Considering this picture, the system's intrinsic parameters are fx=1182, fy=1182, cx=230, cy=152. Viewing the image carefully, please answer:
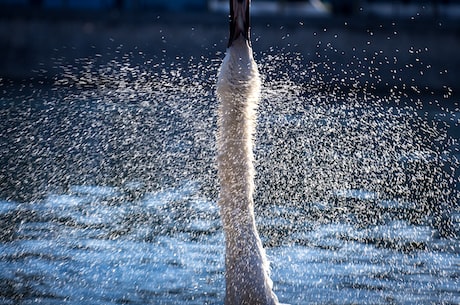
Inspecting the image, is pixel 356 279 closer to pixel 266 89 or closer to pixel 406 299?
pixel 406 299

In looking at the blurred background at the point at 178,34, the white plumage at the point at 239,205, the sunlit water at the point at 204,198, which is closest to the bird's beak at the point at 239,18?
the white plumage at the point at 239,205

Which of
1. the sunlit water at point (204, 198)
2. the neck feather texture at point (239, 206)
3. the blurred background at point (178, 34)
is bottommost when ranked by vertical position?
the blurred background at point (178, 34)

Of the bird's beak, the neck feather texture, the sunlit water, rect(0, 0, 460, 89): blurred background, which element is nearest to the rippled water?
the sunlit water

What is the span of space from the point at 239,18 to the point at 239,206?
1.36m

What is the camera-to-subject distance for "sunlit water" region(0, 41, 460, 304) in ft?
29.8

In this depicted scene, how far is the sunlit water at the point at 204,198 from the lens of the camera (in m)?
9.08

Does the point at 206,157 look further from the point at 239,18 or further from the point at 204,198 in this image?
the point at 239,18

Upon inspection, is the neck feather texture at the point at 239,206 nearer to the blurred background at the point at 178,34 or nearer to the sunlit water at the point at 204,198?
the sunlit water at the point at 204,198

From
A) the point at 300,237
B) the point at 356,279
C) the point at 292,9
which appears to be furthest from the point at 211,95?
the point at 292,9

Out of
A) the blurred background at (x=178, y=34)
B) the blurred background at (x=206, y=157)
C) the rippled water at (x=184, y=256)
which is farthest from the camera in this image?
the blurred background at (x=178, y=34)

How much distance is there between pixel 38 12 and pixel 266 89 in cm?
1181

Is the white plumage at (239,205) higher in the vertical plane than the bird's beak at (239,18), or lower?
lower

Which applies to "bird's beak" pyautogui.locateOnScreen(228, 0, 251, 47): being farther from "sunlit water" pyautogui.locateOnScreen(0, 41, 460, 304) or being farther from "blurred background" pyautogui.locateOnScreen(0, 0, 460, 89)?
"blurred background" pyautogui.locateOnScreen(0, 0, 460, 89)

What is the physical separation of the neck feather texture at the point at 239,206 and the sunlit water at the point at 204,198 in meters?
1.17
